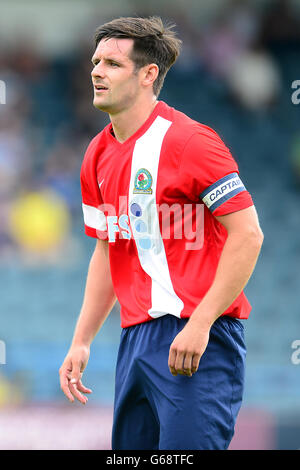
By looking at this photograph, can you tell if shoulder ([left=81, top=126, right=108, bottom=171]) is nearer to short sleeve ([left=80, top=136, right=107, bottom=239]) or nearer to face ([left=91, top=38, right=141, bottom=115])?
short sleeve ([left=80, top=136, right=107, bottom=239])

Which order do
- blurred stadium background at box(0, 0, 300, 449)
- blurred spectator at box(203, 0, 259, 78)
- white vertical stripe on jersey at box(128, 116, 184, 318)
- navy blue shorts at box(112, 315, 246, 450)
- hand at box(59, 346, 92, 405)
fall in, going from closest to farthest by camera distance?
navy blue shorts at box(112, 315, 246, 450) < white vertical stripe on jersey at box(128, 116, 184, 318) < hand at box(59, 346, 92, 405) < blurred stadium background at box(0, 0, 300, 449) < blurred spectator at box(203, 0, 259, 78)

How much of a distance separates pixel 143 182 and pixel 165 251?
0.81ft

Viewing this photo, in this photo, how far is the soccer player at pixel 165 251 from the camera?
259 centimetres

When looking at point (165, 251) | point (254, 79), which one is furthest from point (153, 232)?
point (254, 79)

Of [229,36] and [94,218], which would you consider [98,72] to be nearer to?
[94,218]

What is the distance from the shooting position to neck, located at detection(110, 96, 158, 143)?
2834mm

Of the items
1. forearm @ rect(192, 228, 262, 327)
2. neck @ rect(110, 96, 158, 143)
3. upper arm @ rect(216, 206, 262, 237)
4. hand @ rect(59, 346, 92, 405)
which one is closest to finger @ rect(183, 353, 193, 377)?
forearm @ rect(192, 228, 262, 327)

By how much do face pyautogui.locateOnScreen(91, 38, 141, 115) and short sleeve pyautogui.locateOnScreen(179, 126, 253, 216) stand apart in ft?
1.03

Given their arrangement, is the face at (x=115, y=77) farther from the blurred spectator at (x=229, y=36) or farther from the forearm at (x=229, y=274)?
the blurred spectator at (x=229, y=36)

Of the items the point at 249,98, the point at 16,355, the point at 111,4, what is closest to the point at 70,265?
the point at 16,355

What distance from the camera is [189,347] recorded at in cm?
250

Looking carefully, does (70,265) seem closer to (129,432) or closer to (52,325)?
(52,325)

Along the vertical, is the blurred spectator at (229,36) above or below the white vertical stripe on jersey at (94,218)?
above

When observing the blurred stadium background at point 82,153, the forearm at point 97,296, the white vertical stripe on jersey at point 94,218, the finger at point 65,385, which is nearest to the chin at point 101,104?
the white vertical stripe on jersey at point 94,218
